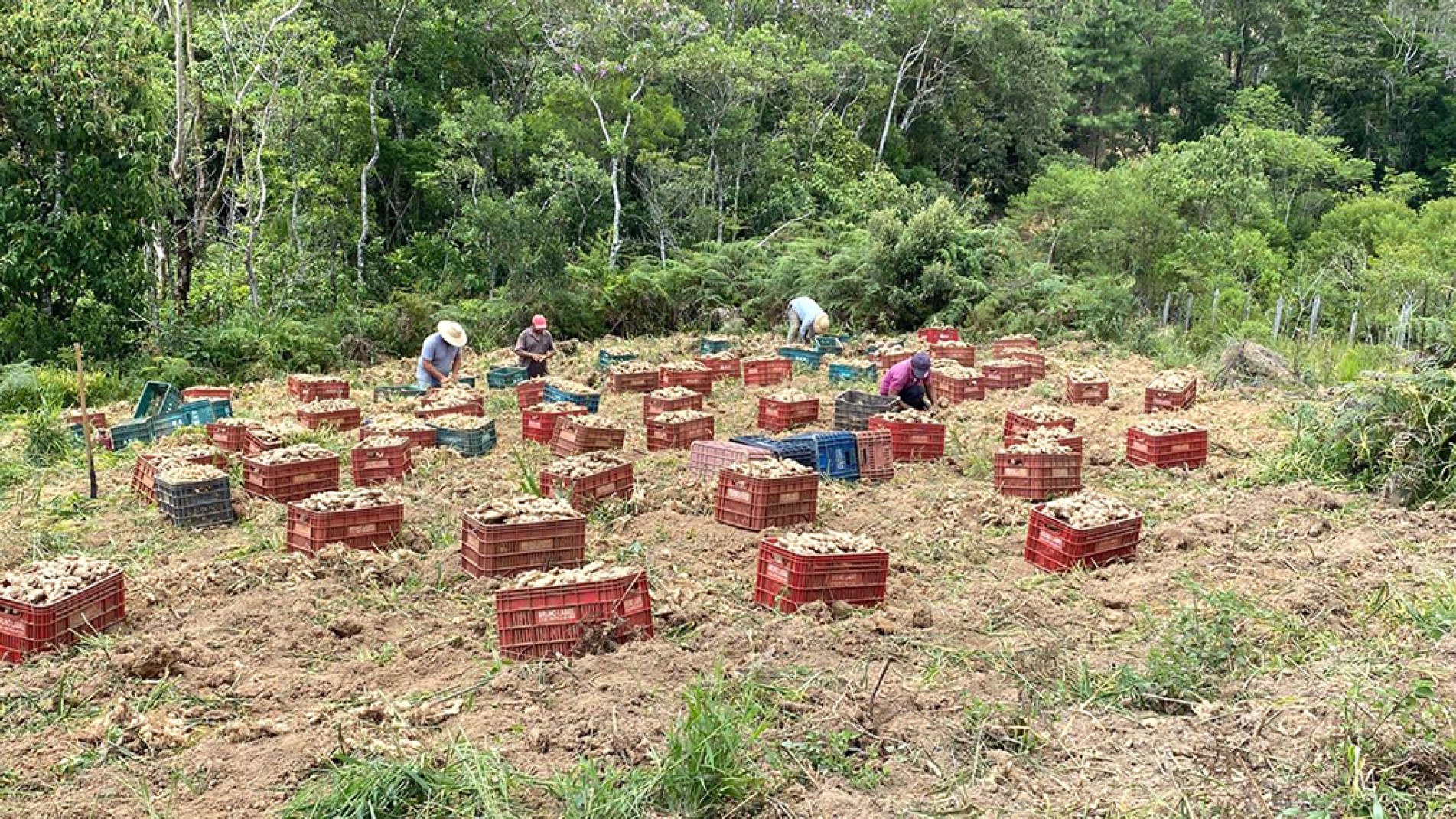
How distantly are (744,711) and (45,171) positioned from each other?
1393cm

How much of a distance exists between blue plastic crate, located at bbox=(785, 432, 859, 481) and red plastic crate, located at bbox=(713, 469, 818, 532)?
1.22 m

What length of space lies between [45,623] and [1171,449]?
8318 millimetres

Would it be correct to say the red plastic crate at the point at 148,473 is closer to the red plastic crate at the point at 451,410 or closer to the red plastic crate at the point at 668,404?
the red plastic crate at the point at 451,410

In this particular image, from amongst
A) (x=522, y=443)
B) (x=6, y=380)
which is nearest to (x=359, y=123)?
(x=6, y=380)

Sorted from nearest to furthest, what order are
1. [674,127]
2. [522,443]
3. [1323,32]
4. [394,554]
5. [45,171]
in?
[394,554]
[522,443]
[45,171]
[674,127]
[1323,32]

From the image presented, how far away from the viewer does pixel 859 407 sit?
10258 mm

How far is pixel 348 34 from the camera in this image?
20.8m

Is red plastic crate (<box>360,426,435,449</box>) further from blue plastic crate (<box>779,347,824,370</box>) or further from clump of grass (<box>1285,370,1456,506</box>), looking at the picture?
clump of grass (<box>1285,370,1456,506</box>)

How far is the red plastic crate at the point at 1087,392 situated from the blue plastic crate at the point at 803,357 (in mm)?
3661

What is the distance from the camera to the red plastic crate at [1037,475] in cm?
834

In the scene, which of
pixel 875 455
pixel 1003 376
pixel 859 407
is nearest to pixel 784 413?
pixel 859 407

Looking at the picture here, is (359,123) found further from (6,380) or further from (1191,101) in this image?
(1191,101)

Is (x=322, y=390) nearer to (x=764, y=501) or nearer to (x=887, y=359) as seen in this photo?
(x=764, y=501)

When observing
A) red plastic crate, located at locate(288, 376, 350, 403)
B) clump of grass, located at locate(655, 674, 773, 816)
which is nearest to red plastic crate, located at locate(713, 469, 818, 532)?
clump of grass, located at locate(655, 674, 773, 816)
